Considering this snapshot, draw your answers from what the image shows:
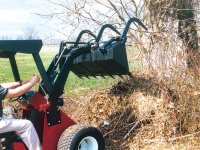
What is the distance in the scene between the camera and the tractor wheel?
6590 millimetres

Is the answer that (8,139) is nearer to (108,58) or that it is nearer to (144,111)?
(108,58)

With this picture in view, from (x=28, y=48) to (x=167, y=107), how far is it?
3.13 m

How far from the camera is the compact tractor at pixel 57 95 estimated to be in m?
6.19

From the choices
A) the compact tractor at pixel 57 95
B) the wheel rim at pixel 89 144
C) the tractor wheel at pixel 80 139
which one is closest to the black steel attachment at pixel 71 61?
the compact tractor at pixel 57 95

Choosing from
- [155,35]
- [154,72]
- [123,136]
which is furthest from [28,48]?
[155,35]

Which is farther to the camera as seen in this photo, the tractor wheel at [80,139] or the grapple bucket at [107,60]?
the grapple bucket at [107,60]

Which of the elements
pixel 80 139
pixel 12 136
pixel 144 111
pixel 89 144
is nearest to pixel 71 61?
pixel 80 139

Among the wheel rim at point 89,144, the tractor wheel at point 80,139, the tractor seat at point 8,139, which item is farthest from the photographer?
the wheel rim at point 89,144

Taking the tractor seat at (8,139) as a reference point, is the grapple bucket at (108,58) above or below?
above

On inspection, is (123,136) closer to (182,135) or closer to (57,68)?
(182,135)

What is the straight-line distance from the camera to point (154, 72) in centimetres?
896

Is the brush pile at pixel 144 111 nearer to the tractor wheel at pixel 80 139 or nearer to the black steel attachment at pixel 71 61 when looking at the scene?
the tractor wheel at pixel 80 139

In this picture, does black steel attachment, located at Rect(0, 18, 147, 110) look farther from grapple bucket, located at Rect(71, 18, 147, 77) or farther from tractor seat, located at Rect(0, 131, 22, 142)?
tractor seat, located at Rect(0, 131, 22, 142)

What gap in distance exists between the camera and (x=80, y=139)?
22.1ft
